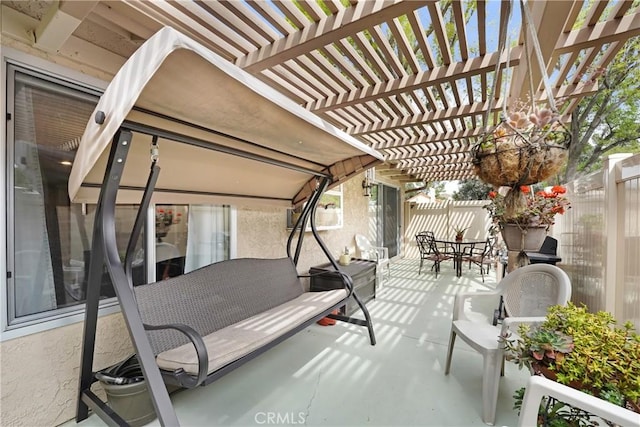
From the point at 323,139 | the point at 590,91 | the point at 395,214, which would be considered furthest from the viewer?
the point at 395,214

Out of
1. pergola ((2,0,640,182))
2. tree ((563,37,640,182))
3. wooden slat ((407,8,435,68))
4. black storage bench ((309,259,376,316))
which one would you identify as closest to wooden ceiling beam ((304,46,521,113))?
pergola ((2,0,640,182))

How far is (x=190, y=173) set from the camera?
2.37 metres

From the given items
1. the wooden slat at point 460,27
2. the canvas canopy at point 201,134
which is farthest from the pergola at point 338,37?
the canvas canopy at point 201,134

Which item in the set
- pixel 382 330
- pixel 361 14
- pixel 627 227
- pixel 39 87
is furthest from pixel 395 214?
pixel 39 87

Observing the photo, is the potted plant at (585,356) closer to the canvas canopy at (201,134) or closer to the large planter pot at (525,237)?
the large planter pot at (525,237)

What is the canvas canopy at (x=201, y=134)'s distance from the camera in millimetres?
1244

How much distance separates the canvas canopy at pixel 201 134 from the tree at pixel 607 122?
9.43 m

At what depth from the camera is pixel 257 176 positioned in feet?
9.39

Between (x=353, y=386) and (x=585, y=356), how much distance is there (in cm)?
163

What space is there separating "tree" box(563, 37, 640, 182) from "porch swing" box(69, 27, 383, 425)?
9429 millimetres

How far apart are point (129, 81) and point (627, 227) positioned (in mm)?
3417

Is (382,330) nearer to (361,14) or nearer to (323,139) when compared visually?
(323,139)

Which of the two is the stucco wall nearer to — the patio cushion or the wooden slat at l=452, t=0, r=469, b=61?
the patio cushion

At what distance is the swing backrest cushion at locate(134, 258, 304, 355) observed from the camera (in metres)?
2.02
